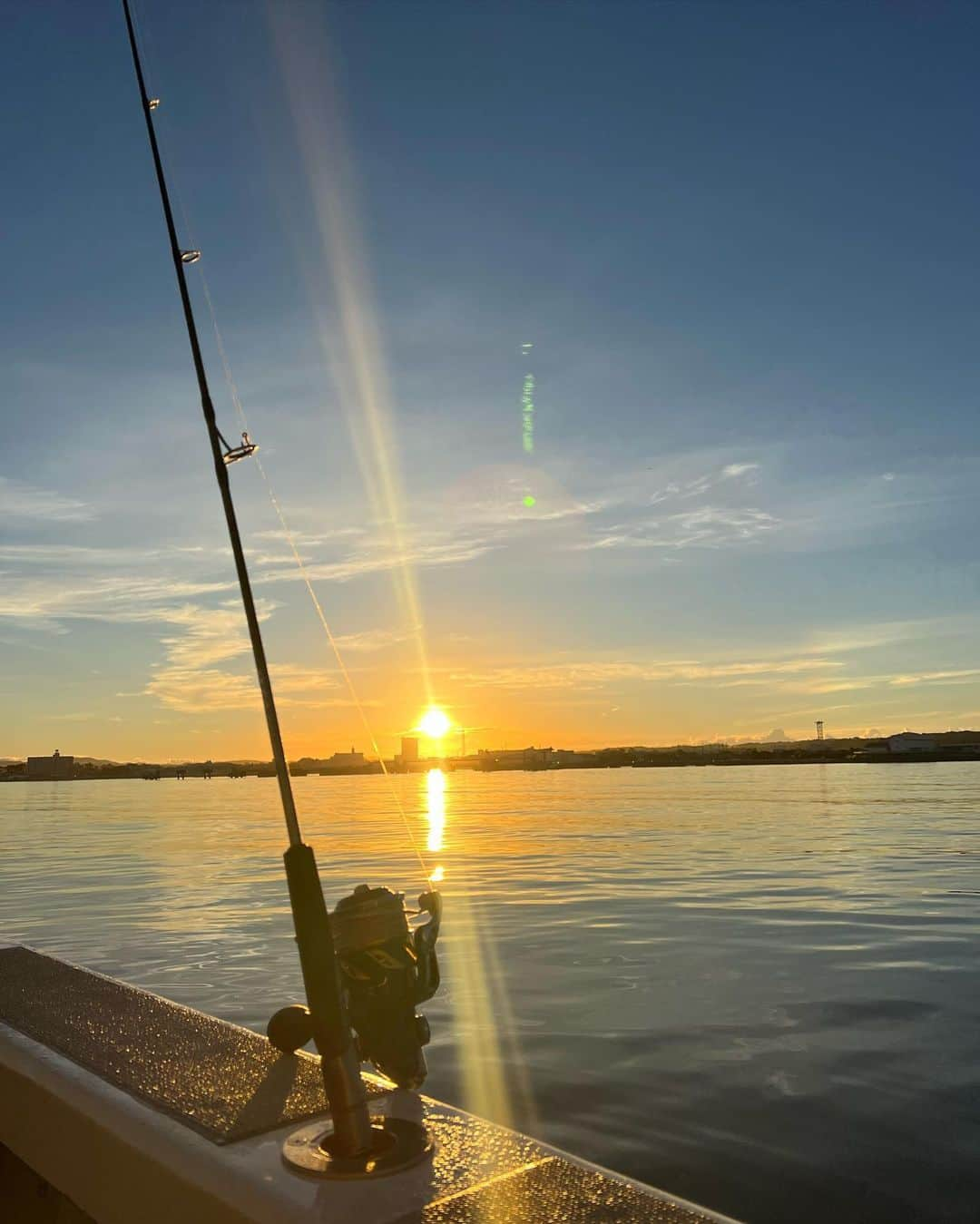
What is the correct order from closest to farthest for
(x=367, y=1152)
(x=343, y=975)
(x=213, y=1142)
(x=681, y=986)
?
(x=367, y=1152), (x=213, y=1142), (x=343, y=975), (x=681, y=986)

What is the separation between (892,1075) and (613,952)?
206 inches

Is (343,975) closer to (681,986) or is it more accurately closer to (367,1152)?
(367,1152)

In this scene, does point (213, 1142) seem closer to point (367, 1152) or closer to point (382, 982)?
point (367, 1152)

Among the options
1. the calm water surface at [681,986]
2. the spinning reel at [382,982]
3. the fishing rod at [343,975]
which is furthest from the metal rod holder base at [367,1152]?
the calm water surface at [681,986]

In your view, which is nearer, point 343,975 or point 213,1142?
point 213,1142

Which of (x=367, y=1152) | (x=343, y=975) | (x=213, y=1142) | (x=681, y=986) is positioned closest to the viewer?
(x=367, y=1152)

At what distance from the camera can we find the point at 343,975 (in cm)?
435

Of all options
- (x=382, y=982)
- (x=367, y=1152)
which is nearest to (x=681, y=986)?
(x=382, y=982)

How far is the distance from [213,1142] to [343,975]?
85 cm

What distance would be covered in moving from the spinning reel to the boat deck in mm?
161

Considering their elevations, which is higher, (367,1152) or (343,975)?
(343,975)

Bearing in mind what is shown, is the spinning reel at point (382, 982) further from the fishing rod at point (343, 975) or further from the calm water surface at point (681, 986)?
the calm water surface at point (681, 986)

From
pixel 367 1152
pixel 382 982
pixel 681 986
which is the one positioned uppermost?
pixel 382 982

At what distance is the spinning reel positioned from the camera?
169 inches
